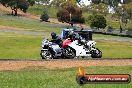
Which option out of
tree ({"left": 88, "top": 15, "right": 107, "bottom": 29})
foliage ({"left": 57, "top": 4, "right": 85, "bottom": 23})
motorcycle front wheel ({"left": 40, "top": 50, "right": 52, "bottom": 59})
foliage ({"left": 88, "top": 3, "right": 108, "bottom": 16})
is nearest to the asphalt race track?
motorcycle front wheel ({"left": 40, "top": 50, "right": 52, "bottom": 59})

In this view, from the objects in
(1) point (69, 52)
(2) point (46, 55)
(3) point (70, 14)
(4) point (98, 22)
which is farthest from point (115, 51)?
(3) point (70, 14)

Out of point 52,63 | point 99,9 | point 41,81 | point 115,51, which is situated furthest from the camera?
point 99,9

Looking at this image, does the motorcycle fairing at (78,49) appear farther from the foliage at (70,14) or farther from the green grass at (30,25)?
the foliage at (70,14)

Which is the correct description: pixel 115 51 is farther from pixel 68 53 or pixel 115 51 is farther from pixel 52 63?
pixel 52 63

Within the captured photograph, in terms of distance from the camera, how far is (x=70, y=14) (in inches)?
3519

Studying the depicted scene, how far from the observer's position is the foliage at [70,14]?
90.6 m

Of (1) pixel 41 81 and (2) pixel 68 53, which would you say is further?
(2) pixel 68 53

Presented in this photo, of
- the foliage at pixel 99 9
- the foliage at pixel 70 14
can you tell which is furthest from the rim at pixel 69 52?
the foliage at pixel 99 9

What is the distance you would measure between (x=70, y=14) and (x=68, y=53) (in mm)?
64047

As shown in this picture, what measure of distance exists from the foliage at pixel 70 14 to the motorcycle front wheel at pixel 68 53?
63.8 m

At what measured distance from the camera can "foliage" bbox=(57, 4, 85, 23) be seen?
90562mm

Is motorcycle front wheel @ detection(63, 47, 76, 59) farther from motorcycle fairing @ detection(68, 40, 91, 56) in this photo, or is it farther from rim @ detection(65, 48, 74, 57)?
motorcycle fairing @ detection(68, 40, 91, 56)

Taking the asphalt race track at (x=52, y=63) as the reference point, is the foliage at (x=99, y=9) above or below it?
above

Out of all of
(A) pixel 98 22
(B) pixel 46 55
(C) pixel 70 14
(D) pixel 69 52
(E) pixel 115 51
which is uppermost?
(C) pixel 70 14
